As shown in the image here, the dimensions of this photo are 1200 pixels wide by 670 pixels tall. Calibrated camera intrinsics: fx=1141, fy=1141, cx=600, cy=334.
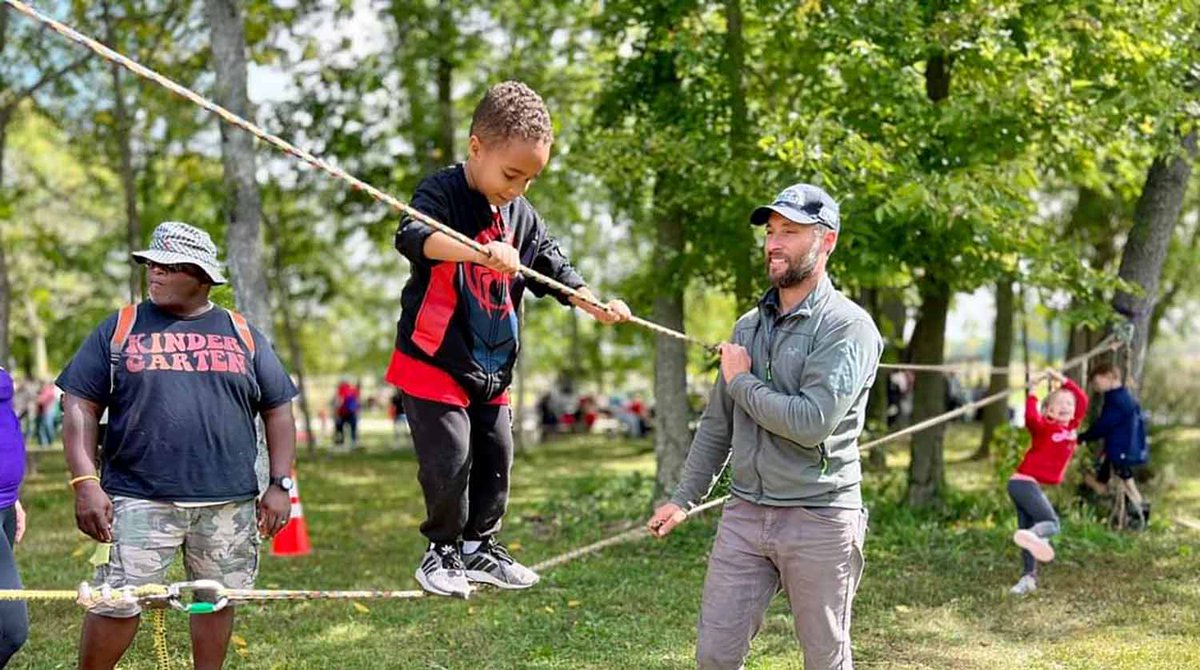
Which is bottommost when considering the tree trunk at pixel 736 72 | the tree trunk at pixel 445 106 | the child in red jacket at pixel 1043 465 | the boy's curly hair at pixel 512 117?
the child in red jacket at pixel 1043 465

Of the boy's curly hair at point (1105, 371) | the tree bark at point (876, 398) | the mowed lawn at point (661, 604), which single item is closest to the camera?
the mowed lawn at point (661, 604)

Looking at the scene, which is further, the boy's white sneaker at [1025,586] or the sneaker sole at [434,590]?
the boy's white sneaker at [1025,586]

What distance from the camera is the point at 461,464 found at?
3.99 meters

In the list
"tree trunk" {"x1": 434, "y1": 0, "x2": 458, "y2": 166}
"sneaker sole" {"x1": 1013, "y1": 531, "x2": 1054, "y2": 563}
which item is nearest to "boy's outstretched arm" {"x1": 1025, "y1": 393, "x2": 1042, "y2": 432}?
"sneaker sole" {"x1": 1013, "y1": 531, "x2": 1054, "y2": 563}

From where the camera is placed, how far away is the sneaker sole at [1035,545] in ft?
22.7

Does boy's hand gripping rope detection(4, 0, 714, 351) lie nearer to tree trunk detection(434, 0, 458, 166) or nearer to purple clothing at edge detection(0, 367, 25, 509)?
purple clothing at edge detection(0, 367, 25, 509)

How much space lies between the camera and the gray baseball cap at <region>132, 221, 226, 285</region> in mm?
Answer: 3822

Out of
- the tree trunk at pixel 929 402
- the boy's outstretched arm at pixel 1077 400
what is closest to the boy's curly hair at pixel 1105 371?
the boy's outstretched arm at pixel 1077 400

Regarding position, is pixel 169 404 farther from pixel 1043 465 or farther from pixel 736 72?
pixel 736 72

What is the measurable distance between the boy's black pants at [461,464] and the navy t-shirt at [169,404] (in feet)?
2.07

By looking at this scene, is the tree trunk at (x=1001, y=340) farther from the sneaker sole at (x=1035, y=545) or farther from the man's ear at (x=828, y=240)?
the man's ear at (x=828, y=240)

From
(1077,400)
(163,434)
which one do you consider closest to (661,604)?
(1077,400)

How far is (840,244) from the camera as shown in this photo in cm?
809

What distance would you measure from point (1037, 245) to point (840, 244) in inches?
62.6
